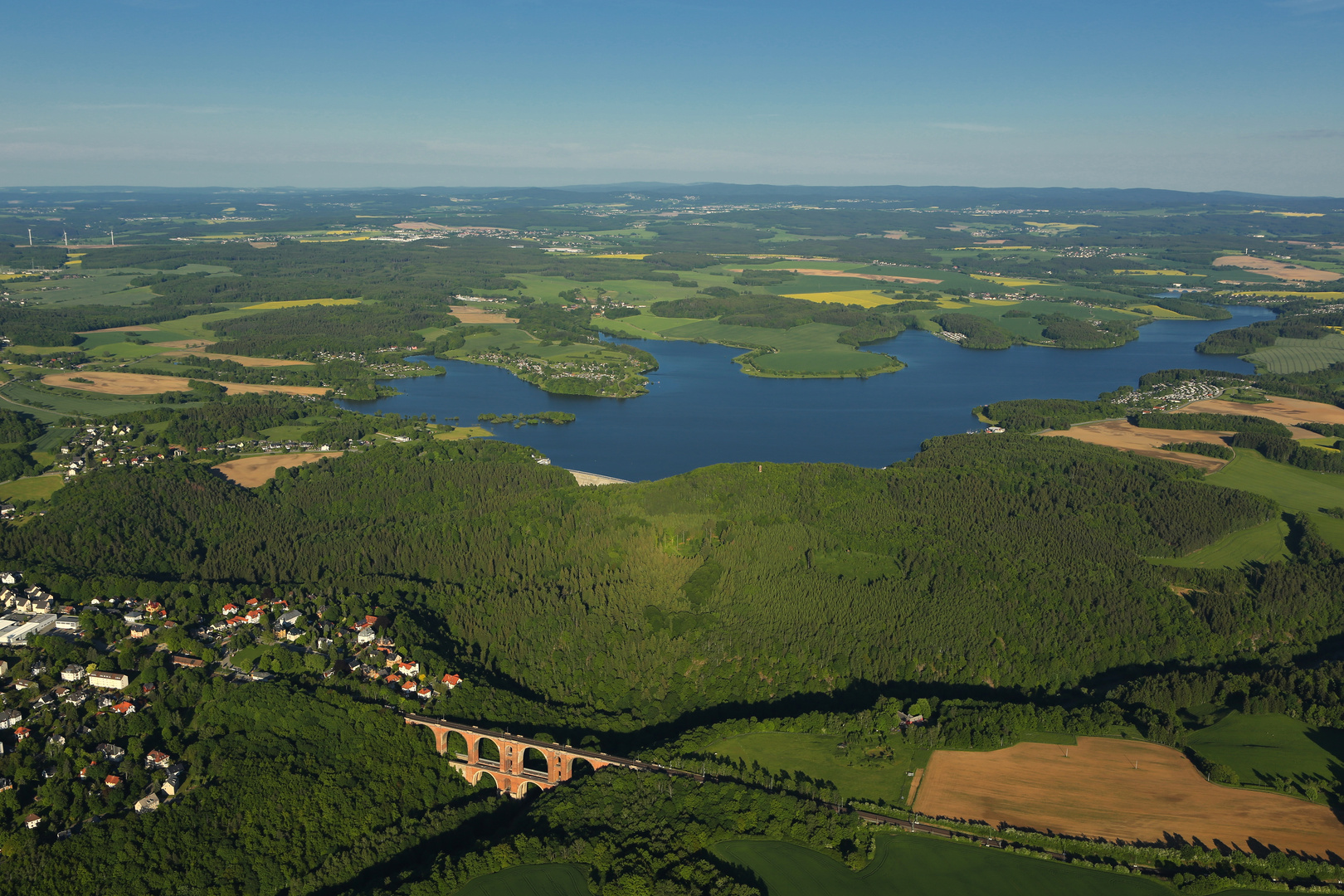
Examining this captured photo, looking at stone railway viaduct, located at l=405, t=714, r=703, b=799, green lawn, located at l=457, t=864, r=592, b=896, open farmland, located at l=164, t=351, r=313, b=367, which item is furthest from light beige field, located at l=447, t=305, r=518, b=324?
green lawn, located at l=457, t=864, r=592, b=896

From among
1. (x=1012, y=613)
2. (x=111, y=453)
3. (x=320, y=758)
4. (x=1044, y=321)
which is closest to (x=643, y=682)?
(x=320, y=758)

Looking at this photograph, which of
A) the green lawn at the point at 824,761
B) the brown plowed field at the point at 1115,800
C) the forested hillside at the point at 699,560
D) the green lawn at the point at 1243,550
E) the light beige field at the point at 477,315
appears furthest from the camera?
the light beige field at the point at 477,315

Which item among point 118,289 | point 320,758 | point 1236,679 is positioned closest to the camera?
point 320,758

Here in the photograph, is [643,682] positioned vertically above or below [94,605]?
below

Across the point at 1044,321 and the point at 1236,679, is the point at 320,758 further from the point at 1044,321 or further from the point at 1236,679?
the point at 1044,321

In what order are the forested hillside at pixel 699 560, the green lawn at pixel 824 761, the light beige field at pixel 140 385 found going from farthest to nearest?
the light beige field at pixel 140 385
the forested hillside at pixel 699 560
the green lawn at pixel 824 761

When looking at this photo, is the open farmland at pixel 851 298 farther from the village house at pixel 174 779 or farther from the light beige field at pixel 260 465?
the village house at pixel 174 779

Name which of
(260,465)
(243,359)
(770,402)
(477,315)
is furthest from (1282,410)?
(243,359)

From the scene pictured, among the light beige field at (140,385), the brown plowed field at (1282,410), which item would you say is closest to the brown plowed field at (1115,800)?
the brown plowed field at (1282,410)
